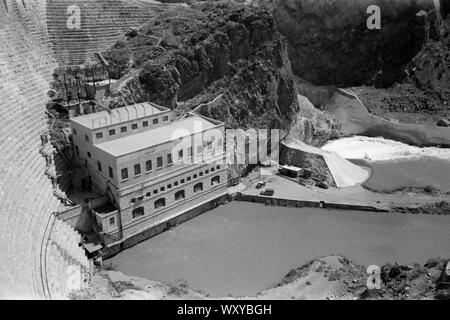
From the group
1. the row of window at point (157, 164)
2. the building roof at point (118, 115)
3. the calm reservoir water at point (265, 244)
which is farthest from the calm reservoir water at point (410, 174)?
the building roof at point (118, 115)

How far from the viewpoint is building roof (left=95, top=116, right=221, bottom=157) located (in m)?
33.6

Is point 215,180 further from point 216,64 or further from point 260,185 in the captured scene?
point 216,64

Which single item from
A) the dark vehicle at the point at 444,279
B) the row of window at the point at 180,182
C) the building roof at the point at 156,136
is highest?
the building roof at the point at 156,136

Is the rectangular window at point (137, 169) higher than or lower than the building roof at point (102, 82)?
lower

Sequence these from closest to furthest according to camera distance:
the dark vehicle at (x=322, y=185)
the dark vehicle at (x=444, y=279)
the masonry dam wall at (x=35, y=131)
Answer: the dark vehicle at (x=444, y=279) < the masonry dam wall at (x=35, y=131) < the dark vehicle at (x=322, y=185)

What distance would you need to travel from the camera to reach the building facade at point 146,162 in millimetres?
32969

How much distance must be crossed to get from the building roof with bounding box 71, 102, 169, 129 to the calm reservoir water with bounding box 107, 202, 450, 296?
9.07 metres

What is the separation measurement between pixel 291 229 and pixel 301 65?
4091cm

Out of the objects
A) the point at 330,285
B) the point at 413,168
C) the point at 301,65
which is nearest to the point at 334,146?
the point at 413,168

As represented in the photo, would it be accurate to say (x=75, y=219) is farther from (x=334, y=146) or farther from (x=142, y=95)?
(x=334, y=146)

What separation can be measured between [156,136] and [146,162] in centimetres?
293

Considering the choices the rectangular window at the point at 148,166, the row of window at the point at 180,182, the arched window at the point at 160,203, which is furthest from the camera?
the arched window at the point at 160,203

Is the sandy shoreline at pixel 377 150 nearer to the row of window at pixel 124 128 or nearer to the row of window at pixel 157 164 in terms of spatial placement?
the row of window at pixel 157 164

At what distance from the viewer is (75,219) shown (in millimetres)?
32094
